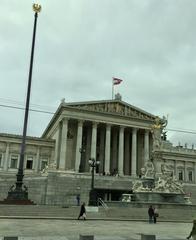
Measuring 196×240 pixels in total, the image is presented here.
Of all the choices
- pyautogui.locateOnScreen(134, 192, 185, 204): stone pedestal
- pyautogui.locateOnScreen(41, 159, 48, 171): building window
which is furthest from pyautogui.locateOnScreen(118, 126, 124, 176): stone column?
pyautogui.locateOnScreen(134, 192, 185, 204): stone pedestal

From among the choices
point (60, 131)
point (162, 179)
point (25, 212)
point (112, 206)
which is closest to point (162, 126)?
point (162, 179)

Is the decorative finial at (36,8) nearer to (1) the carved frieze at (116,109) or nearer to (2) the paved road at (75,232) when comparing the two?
(2) the paved road at (75,232)

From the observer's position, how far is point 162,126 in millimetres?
41594

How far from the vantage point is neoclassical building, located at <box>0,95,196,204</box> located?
72.6m

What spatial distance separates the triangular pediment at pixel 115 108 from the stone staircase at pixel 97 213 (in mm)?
41022

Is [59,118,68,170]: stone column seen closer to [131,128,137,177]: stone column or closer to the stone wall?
the stone wall

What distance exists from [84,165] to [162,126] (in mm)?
38386

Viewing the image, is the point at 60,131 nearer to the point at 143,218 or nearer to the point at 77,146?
the point at 77,146


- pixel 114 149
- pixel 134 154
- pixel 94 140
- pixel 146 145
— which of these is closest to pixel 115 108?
pixel 94 140

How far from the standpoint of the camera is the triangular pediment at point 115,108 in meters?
74.2

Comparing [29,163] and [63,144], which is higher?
[63,144]

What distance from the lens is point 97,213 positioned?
105ft

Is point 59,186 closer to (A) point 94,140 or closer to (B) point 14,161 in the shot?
(A) point 94,140

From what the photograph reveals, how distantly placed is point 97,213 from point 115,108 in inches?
1853
